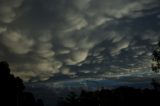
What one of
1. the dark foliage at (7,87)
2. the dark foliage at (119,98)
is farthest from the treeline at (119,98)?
the dark foliage at (7,87)

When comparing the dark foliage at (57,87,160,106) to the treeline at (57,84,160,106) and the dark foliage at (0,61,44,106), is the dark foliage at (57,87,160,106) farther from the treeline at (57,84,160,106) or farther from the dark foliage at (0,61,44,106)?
the dark foliage at (0,61,44,106)

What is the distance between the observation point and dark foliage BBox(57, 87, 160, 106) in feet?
339

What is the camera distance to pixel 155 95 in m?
99.6

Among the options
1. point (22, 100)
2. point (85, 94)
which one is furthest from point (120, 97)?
point (22, 100)

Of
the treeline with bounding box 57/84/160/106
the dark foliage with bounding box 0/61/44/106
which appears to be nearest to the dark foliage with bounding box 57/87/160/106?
the treeline with bounding box 57/84/160/106

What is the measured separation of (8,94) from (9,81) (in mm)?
2661

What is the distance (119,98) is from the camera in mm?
115062

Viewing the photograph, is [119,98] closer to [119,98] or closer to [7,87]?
[119,98]

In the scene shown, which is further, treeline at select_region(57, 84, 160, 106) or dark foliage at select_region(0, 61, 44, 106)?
treeline at select_region(57, 84, 160, 106)

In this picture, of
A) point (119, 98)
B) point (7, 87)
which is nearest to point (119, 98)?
point (119, 98)

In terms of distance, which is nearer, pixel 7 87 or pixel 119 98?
pixel 7 87

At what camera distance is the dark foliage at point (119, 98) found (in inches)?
4065

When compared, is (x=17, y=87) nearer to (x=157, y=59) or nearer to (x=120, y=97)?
(x=157, y=59)

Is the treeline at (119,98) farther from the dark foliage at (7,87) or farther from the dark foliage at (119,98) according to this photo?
the dark foliage at (7,87)
